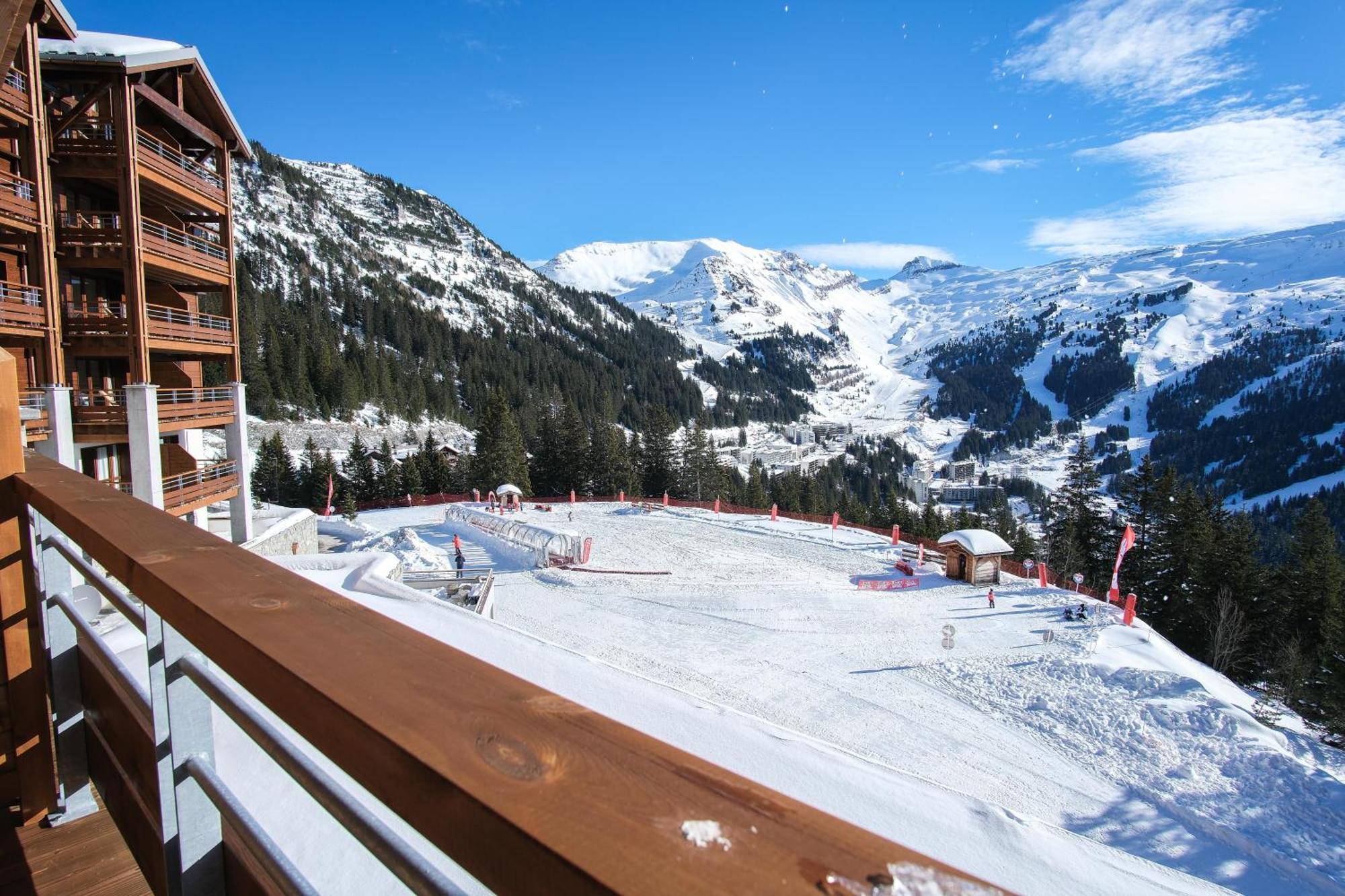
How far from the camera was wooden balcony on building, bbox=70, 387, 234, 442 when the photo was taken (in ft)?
42.2

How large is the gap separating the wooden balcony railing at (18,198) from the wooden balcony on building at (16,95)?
3.34 ft

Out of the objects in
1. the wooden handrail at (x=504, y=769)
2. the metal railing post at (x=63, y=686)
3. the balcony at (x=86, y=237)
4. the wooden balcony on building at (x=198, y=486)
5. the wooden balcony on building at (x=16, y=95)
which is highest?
the wooden balcony on building at (x=16, y=95)

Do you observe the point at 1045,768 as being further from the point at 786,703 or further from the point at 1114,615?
the point at 1114,615

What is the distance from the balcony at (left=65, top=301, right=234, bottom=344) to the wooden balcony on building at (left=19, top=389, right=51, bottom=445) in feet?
4.96

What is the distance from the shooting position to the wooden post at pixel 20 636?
243 centimetres

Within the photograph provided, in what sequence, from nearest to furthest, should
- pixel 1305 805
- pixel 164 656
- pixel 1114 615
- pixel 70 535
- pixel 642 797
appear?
pixel 642 797 → pixel 164 656 → pixel 70 535 → pixel 1305 805 → pixel 1114 615

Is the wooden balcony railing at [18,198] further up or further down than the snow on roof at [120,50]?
further down

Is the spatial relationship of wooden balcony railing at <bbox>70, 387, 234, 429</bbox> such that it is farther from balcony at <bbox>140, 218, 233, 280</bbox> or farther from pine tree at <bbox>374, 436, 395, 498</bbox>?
pine tree at <bbox>374, 436, 395, 498</bbox>

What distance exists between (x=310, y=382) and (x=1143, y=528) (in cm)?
7610

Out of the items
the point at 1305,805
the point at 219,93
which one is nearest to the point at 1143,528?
the point at 1305,805

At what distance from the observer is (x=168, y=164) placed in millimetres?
13555

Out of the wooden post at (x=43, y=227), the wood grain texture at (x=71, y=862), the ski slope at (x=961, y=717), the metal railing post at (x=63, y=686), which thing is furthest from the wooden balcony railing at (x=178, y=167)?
the wood grain texture at (x=71, y=862)

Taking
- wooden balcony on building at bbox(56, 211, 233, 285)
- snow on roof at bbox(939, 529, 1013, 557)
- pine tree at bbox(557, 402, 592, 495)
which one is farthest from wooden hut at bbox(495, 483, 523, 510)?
snow on roof at bbox(939, 529, 1013, 557)

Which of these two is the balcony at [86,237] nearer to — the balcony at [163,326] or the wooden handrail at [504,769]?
the balcony at [163,326]
